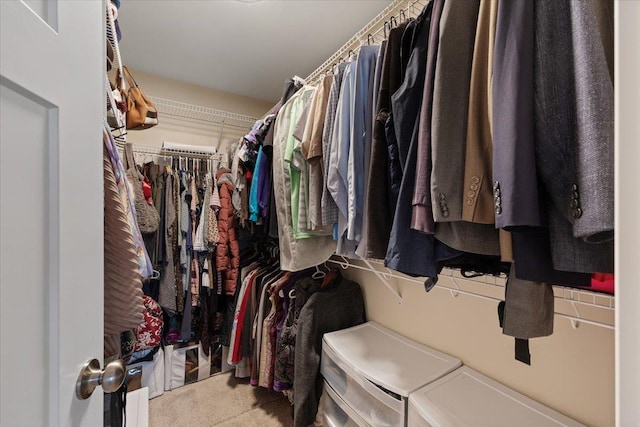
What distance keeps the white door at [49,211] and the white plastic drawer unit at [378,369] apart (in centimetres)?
88

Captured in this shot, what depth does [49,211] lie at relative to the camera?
42 cm

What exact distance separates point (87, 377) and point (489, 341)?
126 centimetres

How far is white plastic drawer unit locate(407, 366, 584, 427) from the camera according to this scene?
0.81 meters

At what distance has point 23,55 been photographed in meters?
0.36

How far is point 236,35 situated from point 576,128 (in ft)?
6.38

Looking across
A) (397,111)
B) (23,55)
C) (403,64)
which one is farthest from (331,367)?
(23,55)

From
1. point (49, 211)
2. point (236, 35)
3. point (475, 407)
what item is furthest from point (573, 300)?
point (236, 35)

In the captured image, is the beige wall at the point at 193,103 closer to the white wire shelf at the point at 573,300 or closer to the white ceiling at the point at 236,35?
the white ceiling at the point at 236,35

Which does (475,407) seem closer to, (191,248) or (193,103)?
(191,248)

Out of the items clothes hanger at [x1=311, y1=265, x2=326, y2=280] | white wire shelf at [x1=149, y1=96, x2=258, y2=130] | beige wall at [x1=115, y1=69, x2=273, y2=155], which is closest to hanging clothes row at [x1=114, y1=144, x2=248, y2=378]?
beige wall at [x1=115, y1=69, x2=273, y2=155]

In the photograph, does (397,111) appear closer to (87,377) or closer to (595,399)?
(87,377)

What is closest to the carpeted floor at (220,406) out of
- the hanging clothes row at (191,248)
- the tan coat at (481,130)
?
the hanging clothes row at (191,248)

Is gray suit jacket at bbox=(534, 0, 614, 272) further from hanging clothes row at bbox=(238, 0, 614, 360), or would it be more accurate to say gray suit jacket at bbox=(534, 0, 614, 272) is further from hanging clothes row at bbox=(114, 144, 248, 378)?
hanging clothes row at bbox=(114, 144, 248, 378)

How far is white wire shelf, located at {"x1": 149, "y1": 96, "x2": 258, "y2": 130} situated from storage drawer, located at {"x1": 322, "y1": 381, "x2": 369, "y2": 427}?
230 centimetres
